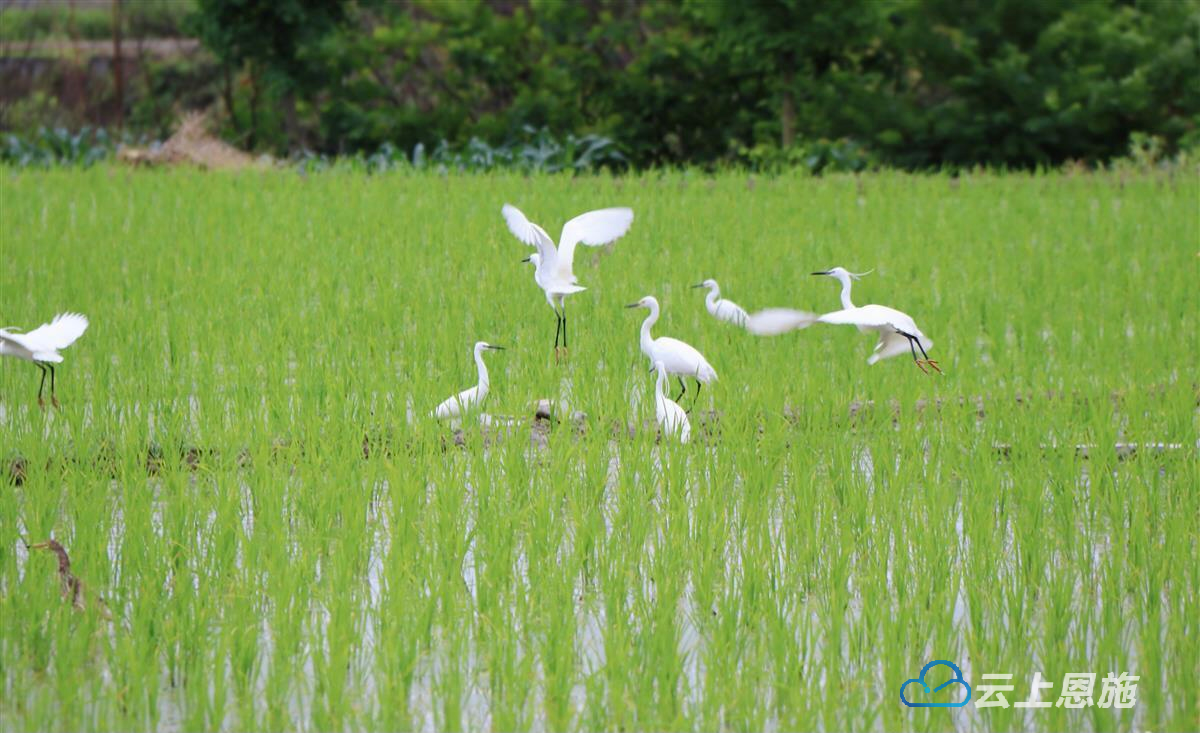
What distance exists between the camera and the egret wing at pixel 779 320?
3461 mm

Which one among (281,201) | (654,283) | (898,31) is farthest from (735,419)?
(898,31)

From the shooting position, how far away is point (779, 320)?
355 centimetres

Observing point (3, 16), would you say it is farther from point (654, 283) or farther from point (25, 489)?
point (25, 489)

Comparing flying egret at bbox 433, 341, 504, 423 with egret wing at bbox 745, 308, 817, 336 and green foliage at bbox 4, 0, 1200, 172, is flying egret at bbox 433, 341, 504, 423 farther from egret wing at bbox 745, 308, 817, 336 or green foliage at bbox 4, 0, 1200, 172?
green foliage at bbox 4, 0, 1200, 172

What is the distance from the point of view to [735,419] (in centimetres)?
437

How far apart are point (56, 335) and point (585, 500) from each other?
5.51 feet

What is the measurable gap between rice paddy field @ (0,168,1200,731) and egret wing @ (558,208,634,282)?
15.6 inches

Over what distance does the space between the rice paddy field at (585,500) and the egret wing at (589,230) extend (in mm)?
395

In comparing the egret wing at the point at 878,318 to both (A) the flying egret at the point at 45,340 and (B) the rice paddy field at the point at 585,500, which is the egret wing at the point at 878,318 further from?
(A) the flying egret at the point at 45,340

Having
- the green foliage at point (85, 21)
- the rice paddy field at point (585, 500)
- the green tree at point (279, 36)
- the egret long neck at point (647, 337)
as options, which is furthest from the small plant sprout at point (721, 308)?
the green foliage at point (85, 21)

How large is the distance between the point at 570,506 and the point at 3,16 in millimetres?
16369

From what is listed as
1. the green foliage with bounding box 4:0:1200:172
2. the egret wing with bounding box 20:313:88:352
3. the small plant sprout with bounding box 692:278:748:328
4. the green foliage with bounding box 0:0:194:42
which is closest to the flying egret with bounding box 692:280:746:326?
the small plant sprout with bounding box 692:278:748:328

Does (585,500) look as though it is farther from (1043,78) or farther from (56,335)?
(1043,78)

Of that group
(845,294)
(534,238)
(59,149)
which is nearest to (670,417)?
(845,294)
